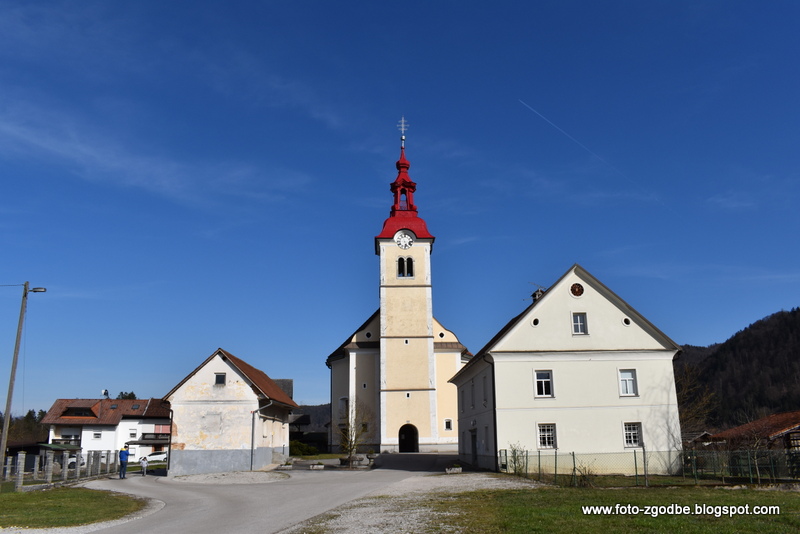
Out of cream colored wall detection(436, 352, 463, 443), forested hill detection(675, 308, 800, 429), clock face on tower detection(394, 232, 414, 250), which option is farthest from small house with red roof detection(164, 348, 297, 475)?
forested hill detection(675, 308, 800, 429)

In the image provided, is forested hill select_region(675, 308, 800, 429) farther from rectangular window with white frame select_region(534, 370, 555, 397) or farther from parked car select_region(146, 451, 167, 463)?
rectangular window with white frame select_region(534, 370, 555, 397)

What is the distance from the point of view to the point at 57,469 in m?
32.1

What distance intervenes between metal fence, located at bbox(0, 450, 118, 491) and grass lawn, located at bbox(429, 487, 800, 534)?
18456 millimetres

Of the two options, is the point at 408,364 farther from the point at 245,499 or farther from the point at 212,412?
the point at 245,499

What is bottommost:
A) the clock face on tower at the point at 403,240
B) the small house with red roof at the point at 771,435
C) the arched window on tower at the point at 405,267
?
the small house with red roof at the point at 771,435

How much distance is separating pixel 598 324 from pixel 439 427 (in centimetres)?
2288

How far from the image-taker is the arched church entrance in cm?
5097

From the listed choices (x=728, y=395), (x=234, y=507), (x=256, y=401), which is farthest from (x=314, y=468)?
(x=728, y=395)

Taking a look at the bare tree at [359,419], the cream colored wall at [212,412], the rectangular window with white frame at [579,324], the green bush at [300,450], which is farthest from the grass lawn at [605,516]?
the green bush at [300,450]

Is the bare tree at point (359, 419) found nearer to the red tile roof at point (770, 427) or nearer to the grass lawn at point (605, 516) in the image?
the red tile roof at point (770, 427)

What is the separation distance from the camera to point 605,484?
24062 millimetres

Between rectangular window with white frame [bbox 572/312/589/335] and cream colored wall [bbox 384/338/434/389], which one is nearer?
rectangular window with white frame [bbox 572/312/589/335]

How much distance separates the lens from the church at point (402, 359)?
5044 cm

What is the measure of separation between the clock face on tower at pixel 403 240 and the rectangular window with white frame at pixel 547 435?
2569 cm
